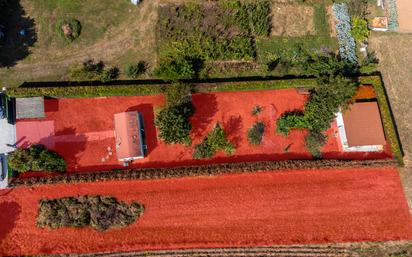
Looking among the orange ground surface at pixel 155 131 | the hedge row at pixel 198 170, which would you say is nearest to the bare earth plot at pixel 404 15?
the orange ground surface at pixel 155 131

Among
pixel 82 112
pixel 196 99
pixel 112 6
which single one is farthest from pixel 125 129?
pixel 112 6

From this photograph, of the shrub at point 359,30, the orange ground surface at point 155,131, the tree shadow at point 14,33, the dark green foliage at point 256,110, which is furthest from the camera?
the shrub at point 359,30

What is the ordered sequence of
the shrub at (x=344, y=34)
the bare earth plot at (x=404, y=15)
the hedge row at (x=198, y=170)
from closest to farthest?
the hedge row at (x=198, y=170) → the shrub at (x=344, y=34) → the bare earth plot at (x=404, y=15)

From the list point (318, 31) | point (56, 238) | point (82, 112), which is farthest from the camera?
point (318, 31)

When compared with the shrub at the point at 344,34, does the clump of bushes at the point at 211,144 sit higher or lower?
lower

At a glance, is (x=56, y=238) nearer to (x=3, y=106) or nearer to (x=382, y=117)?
(x=3, y=106)

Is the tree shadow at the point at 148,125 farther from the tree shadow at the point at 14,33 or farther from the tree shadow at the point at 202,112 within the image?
the tree shadow at the point at 14,33
